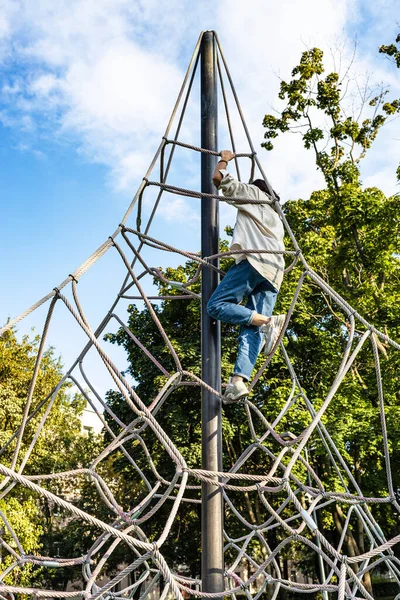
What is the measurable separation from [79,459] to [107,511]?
3.83 m

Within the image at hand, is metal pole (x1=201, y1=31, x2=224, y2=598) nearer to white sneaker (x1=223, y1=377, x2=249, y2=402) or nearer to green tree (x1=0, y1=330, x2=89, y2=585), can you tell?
white sneaker (x1=223, y1=377, x2=249, y2=402)

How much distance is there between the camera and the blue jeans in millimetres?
2953

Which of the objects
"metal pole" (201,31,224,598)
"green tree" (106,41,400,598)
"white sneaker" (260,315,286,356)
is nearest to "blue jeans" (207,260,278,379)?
"white sneaker" (260,315,286,356)

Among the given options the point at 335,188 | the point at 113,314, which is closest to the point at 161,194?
the point at 113,314

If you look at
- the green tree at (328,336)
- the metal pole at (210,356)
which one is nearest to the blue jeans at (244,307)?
the metal pole at (210,356)

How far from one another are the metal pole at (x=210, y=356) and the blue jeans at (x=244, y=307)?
145mm

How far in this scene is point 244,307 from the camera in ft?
9.77

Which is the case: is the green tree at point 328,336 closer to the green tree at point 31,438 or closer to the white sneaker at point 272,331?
the green tree at point 31,438

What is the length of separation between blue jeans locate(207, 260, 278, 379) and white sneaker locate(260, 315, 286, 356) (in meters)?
0.04


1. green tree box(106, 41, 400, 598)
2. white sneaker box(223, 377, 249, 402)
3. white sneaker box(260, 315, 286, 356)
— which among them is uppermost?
green tree box(106, 41, 400, 598)

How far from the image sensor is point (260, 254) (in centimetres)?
308

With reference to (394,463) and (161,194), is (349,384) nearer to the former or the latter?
(394,463)

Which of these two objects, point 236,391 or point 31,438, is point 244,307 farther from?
point 31,438

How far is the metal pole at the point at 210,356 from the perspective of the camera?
9.25 ft
